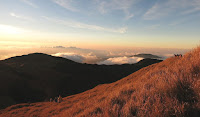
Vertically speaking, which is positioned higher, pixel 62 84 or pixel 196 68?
pixel 196 68

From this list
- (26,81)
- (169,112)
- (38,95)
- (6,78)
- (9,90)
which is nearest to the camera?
(169,112)

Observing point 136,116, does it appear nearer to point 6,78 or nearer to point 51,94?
point 51,94

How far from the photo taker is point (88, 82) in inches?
3844

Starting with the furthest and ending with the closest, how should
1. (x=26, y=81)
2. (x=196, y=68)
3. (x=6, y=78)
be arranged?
(x=26, y=81) < (x=6, y=78) < (x=196, y=68)

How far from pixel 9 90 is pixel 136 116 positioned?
72178 millimetres

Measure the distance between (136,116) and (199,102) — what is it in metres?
1.75

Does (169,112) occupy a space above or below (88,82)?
above

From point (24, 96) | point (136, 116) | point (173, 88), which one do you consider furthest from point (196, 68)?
point (24, 96)

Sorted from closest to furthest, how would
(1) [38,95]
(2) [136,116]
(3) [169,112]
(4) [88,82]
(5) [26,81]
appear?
1. (3) [169,112]
2. (2) [136,116]
3. (1) [38,95]
4. (5) [26,81]
5. (4) [88,82]

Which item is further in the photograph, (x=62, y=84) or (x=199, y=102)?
(x=62, y=84)

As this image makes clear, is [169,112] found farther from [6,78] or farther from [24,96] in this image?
[6,78]

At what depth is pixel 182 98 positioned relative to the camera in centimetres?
347

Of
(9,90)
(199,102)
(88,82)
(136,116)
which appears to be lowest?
(88,82)

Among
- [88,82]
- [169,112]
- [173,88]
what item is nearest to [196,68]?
[173,88]
